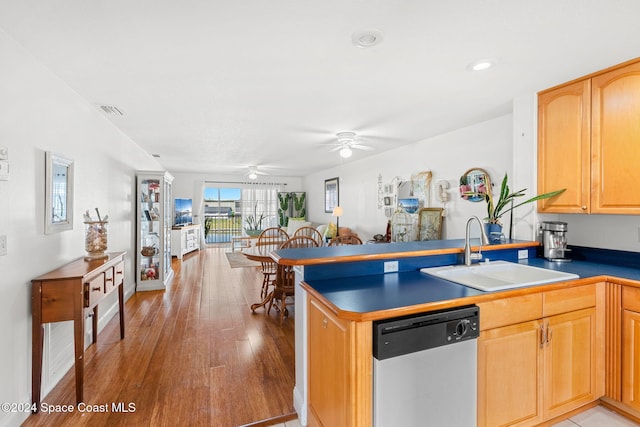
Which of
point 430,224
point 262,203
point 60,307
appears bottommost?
point 60,307

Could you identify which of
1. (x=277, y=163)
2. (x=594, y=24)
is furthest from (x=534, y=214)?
(x=277, y=163)

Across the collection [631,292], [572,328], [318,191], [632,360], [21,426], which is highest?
[318,191]

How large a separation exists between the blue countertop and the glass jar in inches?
82.3

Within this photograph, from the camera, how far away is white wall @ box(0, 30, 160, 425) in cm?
176

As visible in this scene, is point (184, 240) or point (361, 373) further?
point (184, 240)

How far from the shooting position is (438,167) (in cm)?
434

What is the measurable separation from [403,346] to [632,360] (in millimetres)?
1654

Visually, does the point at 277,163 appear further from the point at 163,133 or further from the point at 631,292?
the point at 631,292

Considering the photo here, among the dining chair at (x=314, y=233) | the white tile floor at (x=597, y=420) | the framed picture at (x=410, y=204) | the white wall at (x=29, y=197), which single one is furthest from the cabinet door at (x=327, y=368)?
the framed picture at (x=410, y=204)

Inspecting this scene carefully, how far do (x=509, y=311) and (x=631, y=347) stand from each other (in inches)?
38.0

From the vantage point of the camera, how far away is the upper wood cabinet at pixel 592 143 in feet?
6.92

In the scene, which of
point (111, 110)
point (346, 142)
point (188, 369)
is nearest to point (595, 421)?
point (188, 369)

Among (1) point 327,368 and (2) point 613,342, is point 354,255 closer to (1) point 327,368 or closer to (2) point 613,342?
(1) point 327,368

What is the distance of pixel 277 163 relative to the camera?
707cm
